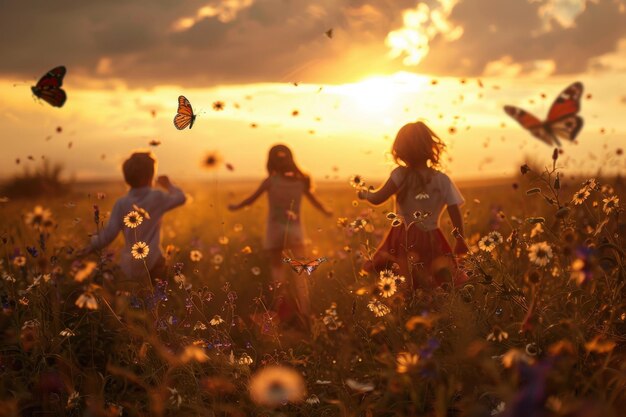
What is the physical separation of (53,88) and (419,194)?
3202 millimetres

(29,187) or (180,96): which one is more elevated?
(180,96)

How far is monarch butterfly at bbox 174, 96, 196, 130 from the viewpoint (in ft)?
14.7

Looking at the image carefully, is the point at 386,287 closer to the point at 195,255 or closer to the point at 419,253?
the point at 419,253

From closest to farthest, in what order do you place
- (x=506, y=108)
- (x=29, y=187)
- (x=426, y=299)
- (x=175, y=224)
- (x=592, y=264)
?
(x=592, y=264) → (x=426, y=299) → (x=506, y=108) → (x=175, y=224) → (x=29, y=187)

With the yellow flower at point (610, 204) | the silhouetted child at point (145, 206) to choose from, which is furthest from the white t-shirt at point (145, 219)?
the yellow flower at point (610, 204)

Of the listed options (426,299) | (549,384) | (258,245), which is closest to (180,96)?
(426,299)

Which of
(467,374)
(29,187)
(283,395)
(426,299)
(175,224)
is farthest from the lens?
(29,187)

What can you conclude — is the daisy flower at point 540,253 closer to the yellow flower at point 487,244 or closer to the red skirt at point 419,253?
the yellow flower at point 487,244

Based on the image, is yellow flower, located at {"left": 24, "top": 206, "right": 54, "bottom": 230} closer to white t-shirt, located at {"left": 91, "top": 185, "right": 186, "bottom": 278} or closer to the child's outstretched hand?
white t-shirt, located at {"left": 91, "top": 185, "right": 186, "bottom": 278}

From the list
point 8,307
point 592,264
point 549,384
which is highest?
point 592,264

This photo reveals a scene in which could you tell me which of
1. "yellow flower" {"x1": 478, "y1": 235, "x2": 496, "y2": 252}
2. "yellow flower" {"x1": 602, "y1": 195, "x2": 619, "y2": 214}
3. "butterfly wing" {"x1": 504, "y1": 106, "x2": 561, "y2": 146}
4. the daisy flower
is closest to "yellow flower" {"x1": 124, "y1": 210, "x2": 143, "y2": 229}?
"yellow flower" {"x1": 478, "y1": 235, "x2": 496, "y2": 252}

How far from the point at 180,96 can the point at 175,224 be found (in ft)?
21.5

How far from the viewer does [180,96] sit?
463 cm

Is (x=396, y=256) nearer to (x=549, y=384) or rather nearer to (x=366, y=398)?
(x=366, y=398)
